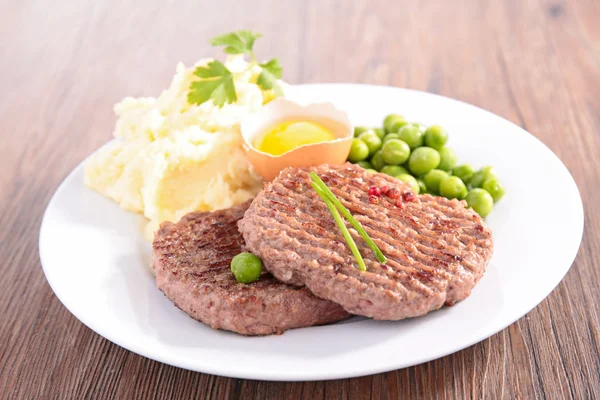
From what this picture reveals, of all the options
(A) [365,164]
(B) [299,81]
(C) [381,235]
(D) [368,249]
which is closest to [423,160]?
(A) [365,164]

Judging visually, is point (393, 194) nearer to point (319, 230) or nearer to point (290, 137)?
point (319, 230)

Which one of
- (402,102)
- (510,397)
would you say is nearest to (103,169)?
(402,102)

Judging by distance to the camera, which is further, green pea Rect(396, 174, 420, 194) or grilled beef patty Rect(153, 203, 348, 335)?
green pea Rect(396, 174, 420, 194)

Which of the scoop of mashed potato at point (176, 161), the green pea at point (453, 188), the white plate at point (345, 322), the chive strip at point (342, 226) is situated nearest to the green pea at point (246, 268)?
the white plate at point (345, 322)

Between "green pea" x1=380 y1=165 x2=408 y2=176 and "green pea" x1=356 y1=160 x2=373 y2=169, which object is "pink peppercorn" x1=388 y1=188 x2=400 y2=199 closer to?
"green pea" x1=380 y1=165 x2=408 y2=176

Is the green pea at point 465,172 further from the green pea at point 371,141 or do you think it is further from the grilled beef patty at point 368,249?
the grilled beef patty at point 368,249

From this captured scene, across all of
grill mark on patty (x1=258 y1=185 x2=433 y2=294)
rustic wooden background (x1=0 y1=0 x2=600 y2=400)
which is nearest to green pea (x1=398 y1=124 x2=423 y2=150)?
rustic wooden background (x1=0 y1=0 x2=600 y2=400)
